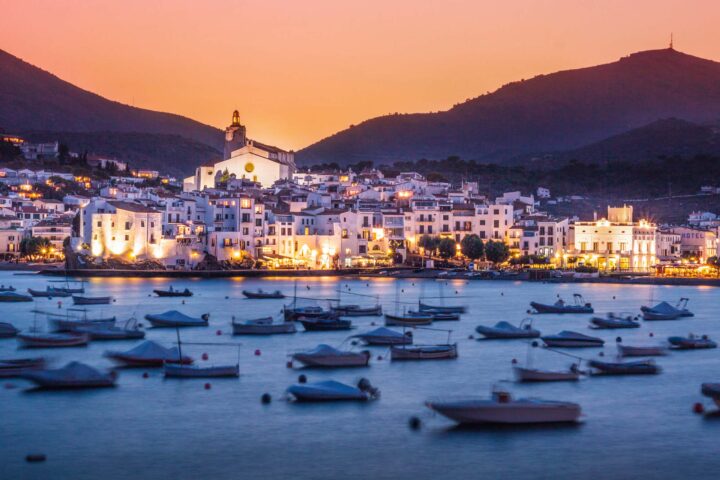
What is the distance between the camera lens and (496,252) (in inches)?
2173

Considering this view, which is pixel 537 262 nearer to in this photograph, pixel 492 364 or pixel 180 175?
pixel 492 364

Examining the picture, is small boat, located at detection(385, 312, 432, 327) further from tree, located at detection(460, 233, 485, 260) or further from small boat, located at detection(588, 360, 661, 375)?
tree, located at detection(460, 233, 485, 260)

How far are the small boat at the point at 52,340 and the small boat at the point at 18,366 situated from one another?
3.56 metres

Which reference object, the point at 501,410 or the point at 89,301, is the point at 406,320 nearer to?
the point at 89,301

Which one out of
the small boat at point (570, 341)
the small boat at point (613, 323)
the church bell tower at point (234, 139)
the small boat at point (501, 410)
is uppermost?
the church bell tower at point (234, 139)

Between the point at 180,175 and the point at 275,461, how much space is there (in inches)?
5090

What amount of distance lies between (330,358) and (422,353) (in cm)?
246

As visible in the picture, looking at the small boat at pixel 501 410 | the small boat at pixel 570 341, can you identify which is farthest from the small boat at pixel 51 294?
the small boat at pixel 501 410

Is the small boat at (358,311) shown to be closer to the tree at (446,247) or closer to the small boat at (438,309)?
the small boat at (438,309)

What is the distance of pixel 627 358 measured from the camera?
23.9 meters

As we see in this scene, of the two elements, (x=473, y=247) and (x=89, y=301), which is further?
(x=473, y=247)

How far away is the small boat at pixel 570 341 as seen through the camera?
2517 centimetres

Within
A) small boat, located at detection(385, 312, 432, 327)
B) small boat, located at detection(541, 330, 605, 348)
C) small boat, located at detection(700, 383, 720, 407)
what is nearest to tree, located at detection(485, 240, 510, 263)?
small boat, located at detection(385, 312, 432, 327)

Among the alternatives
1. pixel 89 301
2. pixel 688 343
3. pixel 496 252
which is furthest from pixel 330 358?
pixel 496 252
